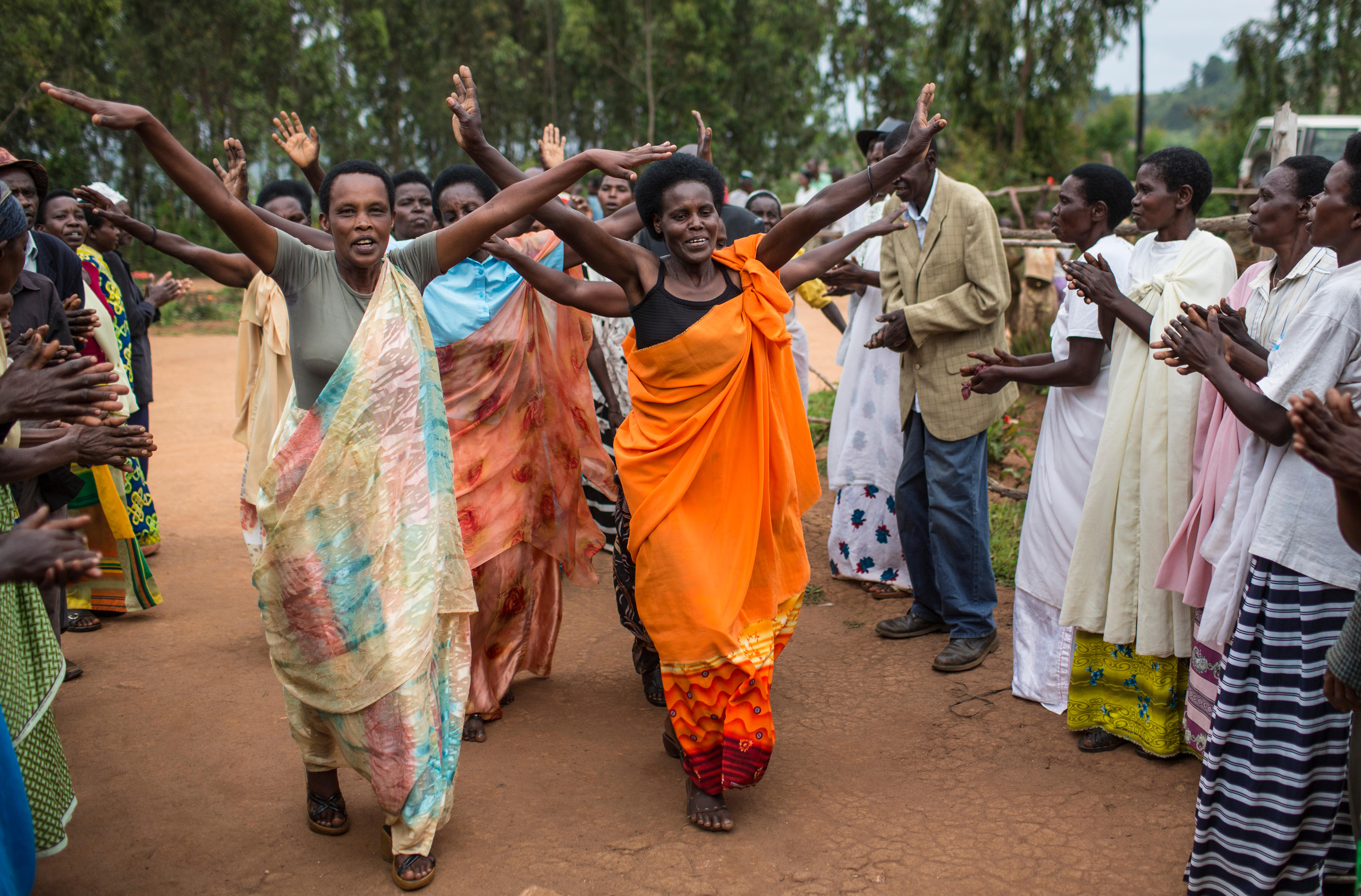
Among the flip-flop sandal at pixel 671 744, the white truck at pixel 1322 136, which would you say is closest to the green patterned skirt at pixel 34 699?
the flip-flop sandal at pixel 671 744

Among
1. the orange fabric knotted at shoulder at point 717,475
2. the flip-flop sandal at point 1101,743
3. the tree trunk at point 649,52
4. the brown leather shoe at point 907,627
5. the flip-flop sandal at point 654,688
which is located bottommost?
the brown leather shoe at point 907,627

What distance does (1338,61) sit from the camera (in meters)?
22.5


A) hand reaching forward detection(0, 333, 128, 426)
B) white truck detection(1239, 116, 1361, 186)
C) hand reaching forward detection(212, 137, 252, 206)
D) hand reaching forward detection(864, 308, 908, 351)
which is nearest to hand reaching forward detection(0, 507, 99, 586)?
hand reaching forward detection(0, 333, 128, 426)

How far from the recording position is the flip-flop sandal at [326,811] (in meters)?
3.30

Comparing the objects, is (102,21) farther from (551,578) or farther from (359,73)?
(551,578)

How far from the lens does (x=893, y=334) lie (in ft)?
15.8

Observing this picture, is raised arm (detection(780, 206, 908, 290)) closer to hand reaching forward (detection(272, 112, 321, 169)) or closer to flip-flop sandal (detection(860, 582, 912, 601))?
hand reaching forward (detection(272, 112, 321, 169))

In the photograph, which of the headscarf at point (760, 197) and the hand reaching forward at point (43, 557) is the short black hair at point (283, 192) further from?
the hand reaching forward at point (43, 557)

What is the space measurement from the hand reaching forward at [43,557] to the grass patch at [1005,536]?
4375mm

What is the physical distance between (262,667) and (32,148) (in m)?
24.7

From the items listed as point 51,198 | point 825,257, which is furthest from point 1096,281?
point 51,198

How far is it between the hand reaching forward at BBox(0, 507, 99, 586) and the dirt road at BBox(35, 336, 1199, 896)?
1.42 metres

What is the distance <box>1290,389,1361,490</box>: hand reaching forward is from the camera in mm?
2102

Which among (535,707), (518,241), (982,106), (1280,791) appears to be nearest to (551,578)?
(535,707)
